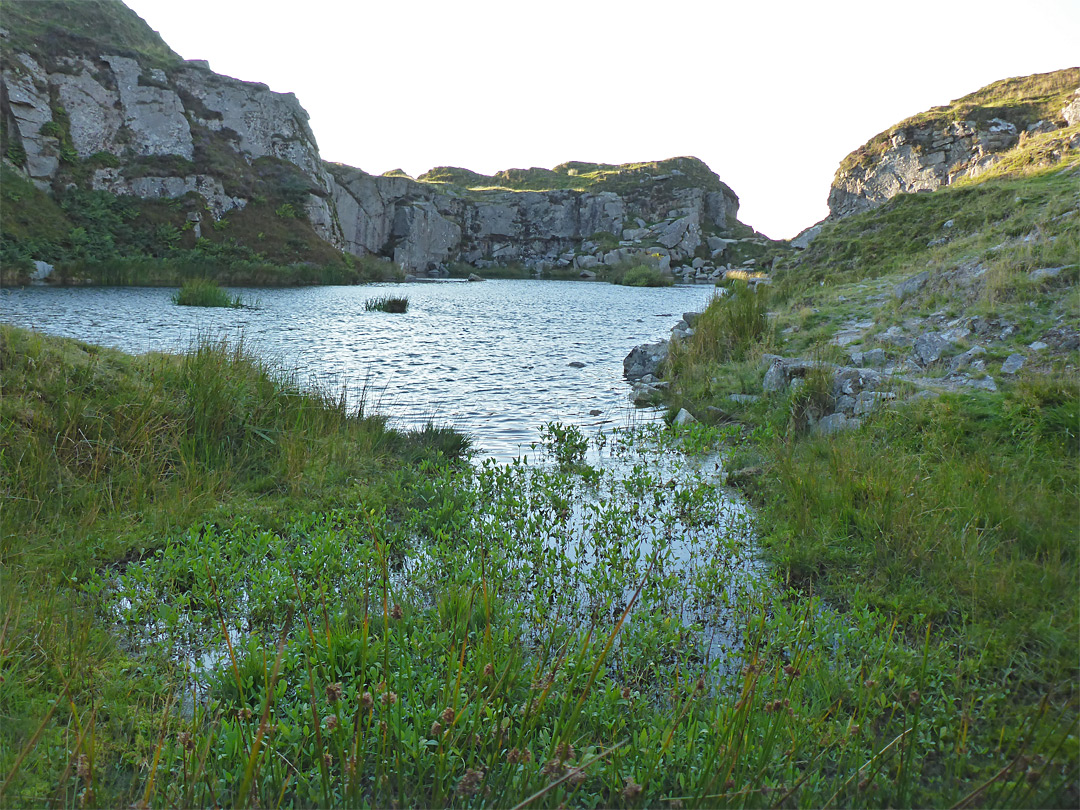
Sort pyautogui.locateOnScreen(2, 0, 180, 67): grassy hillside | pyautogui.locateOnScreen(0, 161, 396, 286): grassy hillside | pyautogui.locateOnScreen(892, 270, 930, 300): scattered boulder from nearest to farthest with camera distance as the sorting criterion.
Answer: pyautogui.locateOnScreen(892, 270, 930, 300): scattered boulder, pyautogui.locateOnScreen(0, 161, 396, 286): grassy hillside, pyautogui.locateOnScreen(2, 0, 180, 67): grassy hillside

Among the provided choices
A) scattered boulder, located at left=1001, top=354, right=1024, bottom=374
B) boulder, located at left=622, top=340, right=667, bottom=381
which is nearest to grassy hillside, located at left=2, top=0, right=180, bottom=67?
boulder, located at left=622, top=340, right=667, bottom=381

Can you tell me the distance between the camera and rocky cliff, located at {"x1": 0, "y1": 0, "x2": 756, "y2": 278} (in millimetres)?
42906

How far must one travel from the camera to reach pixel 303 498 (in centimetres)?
553

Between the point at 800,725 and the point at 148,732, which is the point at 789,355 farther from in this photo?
the point at 148,732

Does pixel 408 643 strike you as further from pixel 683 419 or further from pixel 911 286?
pixel 911 286

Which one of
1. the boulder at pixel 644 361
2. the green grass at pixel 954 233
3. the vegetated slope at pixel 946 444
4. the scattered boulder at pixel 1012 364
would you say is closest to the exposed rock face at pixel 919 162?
the green grass at pixel 954 233

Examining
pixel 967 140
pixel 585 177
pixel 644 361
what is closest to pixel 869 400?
pixel 644 361

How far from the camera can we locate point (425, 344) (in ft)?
58.3

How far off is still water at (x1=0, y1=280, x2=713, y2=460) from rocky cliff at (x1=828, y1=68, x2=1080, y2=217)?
1480 cm

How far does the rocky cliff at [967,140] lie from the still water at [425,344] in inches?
583

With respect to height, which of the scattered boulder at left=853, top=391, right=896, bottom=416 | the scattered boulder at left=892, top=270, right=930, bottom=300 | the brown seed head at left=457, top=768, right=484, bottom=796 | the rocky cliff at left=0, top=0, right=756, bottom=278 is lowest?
the brown seed head at left=457, top=768, right=484, bottom=796

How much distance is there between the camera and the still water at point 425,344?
32.8 feet

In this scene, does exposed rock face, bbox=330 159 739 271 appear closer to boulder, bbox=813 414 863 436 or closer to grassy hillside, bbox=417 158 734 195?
grassy hillside, bbox=417 158 734 195

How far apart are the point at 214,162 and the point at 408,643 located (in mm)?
58309
